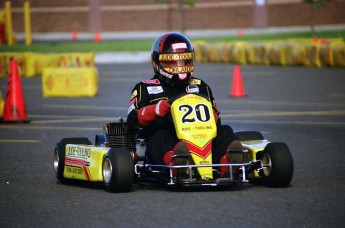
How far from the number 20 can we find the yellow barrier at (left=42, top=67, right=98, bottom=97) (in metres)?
12.2

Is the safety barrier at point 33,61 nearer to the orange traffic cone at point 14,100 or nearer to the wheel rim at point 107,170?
the orange traffic cone at point 14,100

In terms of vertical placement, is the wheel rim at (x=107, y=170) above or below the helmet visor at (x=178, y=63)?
below

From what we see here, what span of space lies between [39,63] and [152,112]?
19.0 meters

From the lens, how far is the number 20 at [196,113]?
8453mm

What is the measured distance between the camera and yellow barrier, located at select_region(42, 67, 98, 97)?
20.6m

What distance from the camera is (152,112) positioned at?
8.76 m

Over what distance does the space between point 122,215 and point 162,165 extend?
3.79 feet

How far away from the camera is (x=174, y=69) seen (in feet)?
29.7

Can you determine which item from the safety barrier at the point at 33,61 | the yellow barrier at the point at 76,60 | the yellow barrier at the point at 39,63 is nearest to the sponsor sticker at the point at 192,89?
the safety barrier at the point at 33,61

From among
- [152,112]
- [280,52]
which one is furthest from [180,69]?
[280,52]

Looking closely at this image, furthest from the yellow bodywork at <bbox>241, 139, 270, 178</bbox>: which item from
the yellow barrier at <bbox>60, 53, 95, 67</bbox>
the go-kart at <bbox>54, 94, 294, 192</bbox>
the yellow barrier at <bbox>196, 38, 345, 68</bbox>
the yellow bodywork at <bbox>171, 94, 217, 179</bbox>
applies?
the yellow barrier at <bbox>60, 53, 95, 67</bbox>

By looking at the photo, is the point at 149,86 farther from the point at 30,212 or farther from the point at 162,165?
the point at 30,212

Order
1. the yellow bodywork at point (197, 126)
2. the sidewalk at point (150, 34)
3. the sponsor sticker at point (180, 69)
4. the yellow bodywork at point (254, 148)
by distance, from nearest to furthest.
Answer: the yellow bodywork at point (197, 126), the yellow bodywork at point (254, 148), the sponsor sticker at point (180, 69), the sidewalk at point (150, 34)

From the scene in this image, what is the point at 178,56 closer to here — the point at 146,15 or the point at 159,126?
the point at 159,126
